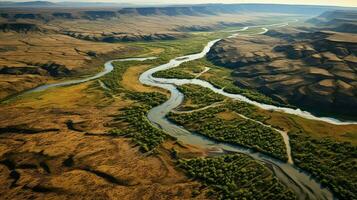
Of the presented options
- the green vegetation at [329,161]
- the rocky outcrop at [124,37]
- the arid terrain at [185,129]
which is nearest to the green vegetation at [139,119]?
the arid terrain at [185,129]

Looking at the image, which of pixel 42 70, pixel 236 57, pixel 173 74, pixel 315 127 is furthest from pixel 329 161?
pixel 42 70

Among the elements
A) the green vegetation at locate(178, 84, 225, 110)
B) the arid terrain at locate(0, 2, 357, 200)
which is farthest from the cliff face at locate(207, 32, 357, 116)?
the green vegetation at locate(178, 84, 225, 110)

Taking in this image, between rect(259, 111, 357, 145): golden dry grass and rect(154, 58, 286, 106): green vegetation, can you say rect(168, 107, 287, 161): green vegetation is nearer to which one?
rect(259, 111, 357, 145): golden dry grass

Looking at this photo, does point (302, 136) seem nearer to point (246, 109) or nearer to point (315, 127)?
point (315, 127)

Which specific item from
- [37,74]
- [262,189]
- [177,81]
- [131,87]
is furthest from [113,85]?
[262,189]

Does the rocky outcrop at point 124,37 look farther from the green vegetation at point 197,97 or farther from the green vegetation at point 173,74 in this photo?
the green vegetation at point 197,97

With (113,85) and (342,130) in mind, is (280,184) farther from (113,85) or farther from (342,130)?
(113,85)
